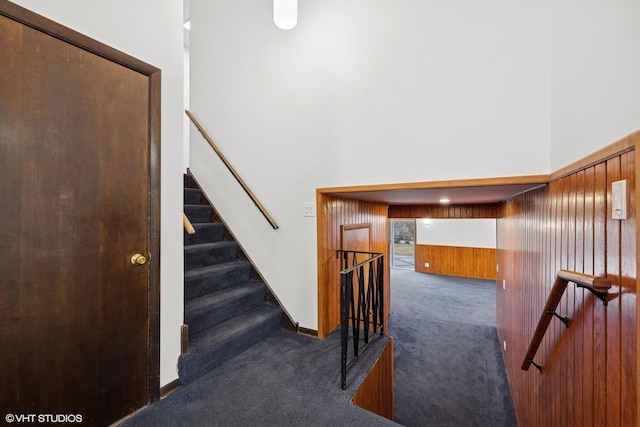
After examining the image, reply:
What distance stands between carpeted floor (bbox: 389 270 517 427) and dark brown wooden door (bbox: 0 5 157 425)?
2.76 metres

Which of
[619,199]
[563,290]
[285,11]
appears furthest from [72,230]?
[563,290]

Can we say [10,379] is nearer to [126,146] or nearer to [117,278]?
[117,278]

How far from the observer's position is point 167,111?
1.75m

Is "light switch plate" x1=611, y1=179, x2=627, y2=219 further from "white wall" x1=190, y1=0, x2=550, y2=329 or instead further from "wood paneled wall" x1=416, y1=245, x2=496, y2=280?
"wood paneled wall" x1=416, y1=245, x2=496, y2=280

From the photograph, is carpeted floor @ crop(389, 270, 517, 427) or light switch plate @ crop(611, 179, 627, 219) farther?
carpeted floor @ crop(389, 270, 517, 427)

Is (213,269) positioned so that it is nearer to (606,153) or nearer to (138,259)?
(138,259)

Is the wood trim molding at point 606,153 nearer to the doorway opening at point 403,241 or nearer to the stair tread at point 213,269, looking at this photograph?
the stair tread at point 213,269

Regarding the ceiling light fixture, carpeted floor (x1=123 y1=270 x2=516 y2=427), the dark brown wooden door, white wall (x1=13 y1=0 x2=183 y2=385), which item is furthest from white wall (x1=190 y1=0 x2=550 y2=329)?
the dark brown wooden door

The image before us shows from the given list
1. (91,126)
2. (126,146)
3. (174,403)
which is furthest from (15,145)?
(174,403)

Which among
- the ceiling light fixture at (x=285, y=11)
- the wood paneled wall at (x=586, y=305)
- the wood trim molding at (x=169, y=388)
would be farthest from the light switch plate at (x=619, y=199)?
the wood trim molding at (x=169, y=388)

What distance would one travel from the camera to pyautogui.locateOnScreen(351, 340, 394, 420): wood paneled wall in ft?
6.31

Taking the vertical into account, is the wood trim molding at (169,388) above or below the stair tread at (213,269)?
below

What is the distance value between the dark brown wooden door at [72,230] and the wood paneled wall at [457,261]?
869 centimetres

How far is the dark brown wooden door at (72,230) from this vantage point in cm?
117
